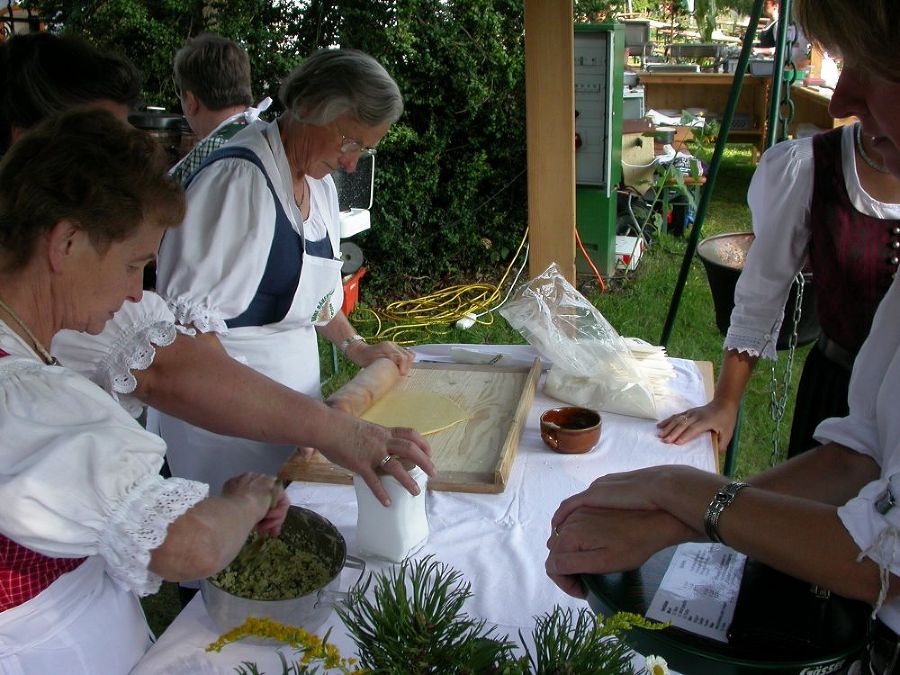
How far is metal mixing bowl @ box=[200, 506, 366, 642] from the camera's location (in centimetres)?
111

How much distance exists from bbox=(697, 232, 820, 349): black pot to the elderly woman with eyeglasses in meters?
0.94

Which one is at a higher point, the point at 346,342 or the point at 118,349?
the point at 118,349

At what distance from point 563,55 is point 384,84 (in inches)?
38.9

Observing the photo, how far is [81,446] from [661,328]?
182 inches

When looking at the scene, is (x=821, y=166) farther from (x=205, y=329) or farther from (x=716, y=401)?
(x=205, y=329)

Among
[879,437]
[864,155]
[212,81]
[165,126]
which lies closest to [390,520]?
[879,437]

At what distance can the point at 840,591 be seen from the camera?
907 mm

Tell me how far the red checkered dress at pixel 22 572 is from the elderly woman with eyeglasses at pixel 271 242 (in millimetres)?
728

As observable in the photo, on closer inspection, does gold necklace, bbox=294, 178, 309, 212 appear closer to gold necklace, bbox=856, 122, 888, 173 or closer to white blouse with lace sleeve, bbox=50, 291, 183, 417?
white blouse with lace sleeve, bbox=50, 291, 183, 417

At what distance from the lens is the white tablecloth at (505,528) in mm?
1181

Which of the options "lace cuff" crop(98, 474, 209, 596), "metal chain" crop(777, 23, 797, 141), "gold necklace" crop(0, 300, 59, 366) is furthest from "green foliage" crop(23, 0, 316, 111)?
"lace cuff" crop(98, 474, 209, 596)

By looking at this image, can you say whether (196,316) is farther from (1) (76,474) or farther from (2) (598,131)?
(2) (598,131)

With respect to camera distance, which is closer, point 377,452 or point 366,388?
point 377,452

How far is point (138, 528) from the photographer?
1030 millimetres
